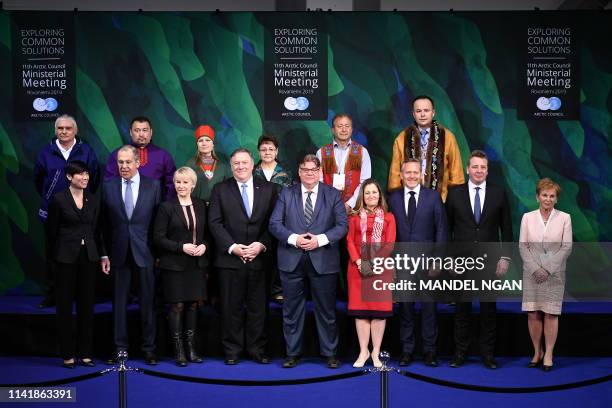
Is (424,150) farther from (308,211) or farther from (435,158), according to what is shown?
(308,211)

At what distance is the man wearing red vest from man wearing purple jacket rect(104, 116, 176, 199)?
4.54ft

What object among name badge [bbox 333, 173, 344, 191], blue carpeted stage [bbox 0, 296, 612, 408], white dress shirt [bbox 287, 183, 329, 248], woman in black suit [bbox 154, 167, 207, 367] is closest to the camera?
blue carpeted stage [bbox 0, 296, 612, 408]

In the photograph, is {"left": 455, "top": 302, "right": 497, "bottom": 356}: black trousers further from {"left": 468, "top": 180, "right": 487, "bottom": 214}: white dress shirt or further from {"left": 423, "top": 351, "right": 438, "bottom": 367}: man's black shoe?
{"left": 468, "top": 180, "right": 487, "bottom": 214}: white dress shirt

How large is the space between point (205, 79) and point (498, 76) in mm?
2984

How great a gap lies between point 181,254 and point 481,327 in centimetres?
253

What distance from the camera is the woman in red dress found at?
6.87m

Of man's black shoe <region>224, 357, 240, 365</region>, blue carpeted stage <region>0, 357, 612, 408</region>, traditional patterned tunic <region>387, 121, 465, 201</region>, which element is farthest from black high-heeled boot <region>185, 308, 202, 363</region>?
traditional patterned tunic <region>387, 121, 465, 201</region>

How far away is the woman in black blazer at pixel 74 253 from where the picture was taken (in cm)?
686

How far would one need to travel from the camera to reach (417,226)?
22.9 feet

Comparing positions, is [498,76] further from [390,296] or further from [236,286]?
[236,286]

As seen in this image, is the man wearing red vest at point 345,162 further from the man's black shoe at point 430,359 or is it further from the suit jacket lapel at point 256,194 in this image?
the man's black shoe at point 430,359

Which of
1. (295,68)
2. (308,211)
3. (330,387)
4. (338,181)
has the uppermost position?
(295,68)

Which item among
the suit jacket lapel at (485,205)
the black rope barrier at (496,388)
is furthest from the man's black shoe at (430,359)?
the black rope barrier at (496,388)

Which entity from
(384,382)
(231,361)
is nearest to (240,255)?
(231,361)
